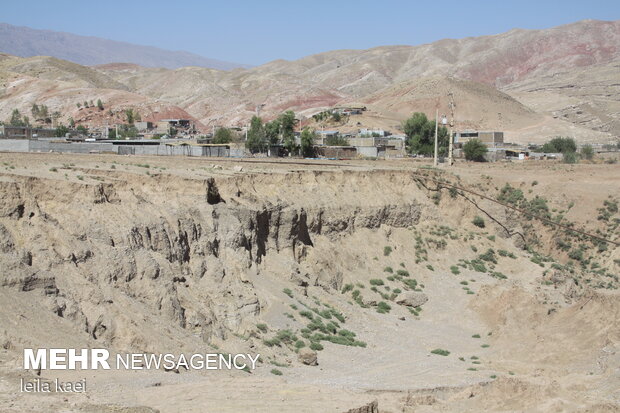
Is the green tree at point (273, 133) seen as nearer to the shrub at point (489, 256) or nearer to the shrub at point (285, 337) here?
the shrub at point (489, 256)

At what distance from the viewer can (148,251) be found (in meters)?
25.6

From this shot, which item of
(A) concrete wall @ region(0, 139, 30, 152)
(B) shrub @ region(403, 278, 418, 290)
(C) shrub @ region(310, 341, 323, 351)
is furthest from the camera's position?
(A) concrete wall @ region(0, 139, 30, 152)

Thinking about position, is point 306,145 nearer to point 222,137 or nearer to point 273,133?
point 273,133

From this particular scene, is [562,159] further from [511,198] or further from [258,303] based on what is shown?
[258,303]

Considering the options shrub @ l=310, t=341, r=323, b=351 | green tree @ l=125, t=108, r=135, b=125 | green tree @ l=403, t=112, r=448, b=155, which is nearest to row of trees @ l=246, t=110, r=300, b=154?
green tree @ l=403, t=112, r=448, b=155

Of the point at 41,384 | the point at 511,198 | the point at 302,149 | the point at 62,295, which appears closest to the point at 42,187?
the point at 62,295

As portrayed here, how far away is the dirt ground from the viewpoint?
65.5ft

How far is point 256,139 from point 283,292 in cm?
3967

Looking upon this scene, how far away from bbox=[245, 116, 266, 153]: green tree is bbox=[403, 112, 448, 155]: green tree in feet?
46.2

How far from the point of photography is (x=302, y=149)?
6581 cm

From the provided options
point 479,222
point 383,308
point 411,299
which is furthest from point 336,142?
point 383,308

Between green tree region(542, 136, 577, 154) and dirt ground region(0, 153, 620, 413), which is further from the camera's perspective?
green tree region(542, 136, 577, 154)

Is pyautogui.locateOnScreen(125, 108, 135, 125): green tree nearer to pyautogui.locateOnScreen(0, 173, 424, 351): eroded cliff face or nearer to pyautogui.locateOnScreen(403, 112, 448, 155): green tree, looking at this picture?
pyautogui.locateOnScreen(403, 112, 448, 155): green tree

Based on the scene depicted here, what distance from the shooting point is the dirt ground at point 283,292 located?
19969 millimetres
